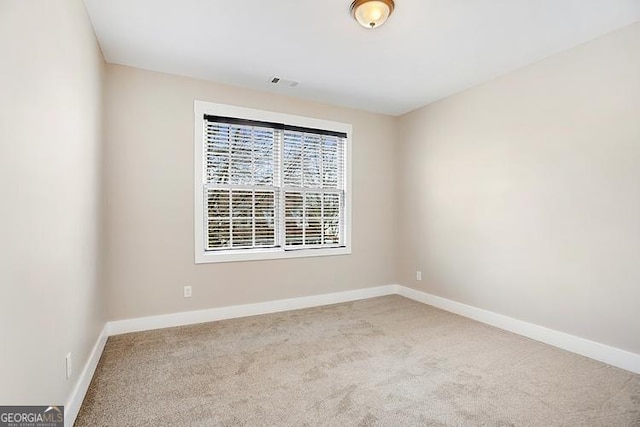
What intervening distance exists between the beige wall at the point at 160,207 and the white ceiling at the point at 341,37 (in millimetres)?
263

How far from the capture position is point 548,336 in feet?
10.1

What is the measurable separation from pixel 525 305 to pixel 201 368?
3.10 m

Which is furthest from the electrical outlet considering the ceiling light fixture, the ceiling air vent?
the ceiling air vent

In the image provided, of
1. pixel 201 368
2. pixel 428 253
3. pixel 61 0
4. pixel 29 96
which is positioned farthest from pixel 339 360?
pixel 61 0

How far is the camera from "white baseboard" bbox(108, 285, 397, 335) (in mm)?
3291

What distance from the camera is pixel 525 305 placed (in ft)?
10.7

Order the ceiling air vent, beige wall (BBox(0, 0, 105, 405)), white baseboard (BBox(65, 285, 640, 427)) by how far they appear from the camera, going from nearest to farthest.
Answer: beige wall (BBox(0, 0, 105, 405)), white baseboard (BBox(65, 285, 640, 427)), the ceiling air vent

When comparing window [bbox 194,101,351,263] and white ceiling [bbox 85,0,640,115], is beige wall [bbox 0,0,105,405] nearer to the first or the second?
white ceiling [bbox 85,0,640,115]

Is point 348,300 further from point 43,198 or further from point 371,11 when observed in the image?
point 43,198

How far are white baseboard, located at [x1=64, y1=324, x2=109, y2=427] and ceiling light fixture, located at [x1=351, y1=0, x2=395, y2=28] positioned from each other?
3054mm

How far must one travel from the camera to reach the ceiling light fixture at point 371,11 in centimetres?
221

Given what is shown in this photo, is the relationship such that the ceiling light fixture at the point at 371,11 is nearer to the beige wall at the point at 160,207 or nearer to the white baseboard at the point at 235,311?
the beige wall at the point at 160,207

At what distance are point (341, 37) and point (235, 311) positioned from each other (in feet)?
10.0

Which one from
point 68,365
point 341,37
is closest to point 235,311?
point 68,365
